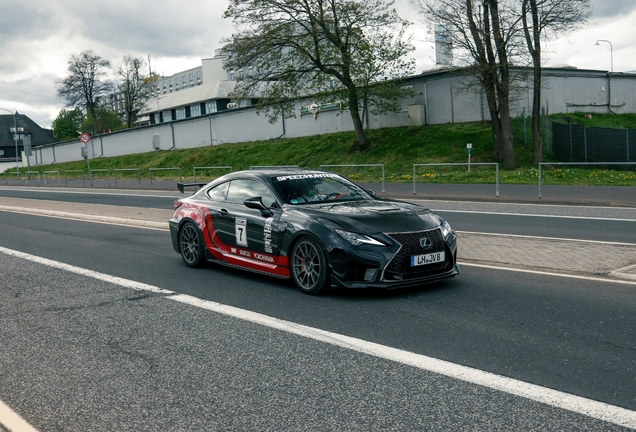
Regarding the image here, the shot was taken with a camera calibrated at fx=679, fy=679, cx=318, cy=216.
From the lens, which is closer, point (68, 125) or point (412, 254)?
point (412, 254)

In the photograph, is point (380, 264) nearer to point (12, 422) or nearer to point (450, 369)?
point (450, 369)

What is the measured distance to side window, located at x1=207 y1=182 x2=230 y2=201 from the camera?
9.23 meters

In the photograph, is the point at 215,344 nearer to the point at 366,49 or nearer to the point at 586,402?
the point at 586,402

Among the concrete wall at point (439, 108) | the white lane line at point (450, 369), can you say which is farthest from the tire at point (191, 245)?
the concrete wall at point (439, 108)

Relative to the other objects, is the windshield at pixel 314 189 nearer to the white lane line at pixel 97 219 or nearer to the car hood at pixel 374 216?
the car hood at pixel 374 216

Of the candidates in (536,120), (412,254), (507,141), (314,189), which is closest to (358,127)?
A: (507,141)

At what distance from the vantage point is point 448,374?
4.70 m

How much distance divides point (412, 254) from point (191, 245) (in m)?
3.75

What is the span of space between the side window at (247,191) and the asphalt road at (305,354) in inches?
40.3

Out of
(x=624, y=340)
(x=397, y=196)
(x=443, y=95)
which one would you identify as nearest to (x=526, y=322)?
(x=624, y=340)

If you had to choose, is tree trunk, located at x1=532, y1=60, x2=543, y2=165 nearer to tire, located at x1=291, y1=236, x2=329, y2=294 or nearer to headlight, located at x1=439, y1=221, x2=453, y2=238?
headlight, located at x1=439, y1=221, x2=453, y2=238

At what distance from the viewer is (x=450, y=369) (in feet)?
15.8

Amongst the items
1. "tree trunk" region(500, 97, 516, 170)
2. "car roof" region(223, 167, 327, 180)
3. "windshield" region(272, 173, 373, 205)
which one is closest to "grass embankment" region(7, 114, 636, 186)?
"tree trunk" region(500, 97, 516, 170)

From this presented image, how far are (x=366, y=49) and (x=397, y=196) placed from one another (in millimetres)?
15966
